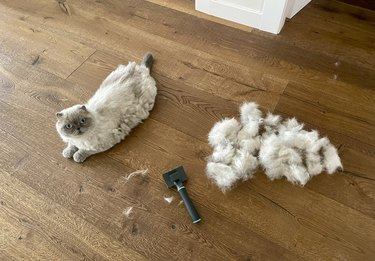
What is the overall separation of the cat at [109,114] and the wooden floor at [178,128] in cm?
6

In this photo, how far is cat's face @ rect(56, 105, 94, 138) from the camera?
4.19 feet

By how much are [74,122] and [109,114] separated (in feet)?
0.52

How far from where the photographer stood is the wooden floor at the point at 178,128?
1.21 m

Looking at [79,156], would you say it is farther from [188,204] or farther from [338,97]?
[338,97]

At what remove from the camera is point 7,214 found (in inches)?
51.8

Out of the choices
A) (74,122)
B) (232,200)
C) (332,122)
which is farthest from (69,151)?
(332,122)

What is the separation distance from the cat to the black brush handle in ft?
1.18

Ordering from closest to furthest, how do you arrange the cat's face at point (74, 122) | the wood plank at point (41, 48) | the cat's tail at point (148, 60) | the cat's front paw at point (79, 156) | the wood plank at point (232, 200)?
the wood plank at point (232, 200), the cat's face at point (74, 122), the cat's front paw at point (79, 156), the cat's tail at point (148, 60), the wood plank at point (41, 48)

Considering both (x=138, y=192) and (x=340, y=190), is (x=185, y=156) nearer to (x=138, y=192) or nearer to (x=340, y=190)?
(x=138, y=192)

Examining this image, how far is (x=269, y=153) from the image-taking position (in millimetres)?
1307

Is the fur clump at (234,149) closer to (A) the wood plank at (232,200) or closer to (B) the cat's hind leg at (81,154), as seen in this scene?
(A) the wood plank at (232,200)

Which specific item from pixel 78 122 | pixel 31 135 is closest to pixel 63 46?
pixel 31 135

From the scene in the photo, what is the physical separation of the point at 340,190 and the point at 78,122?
104 cm

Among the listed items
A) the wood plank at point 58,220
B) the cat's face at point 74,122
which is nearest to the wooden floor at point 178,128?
the wood plank at point 58,220
